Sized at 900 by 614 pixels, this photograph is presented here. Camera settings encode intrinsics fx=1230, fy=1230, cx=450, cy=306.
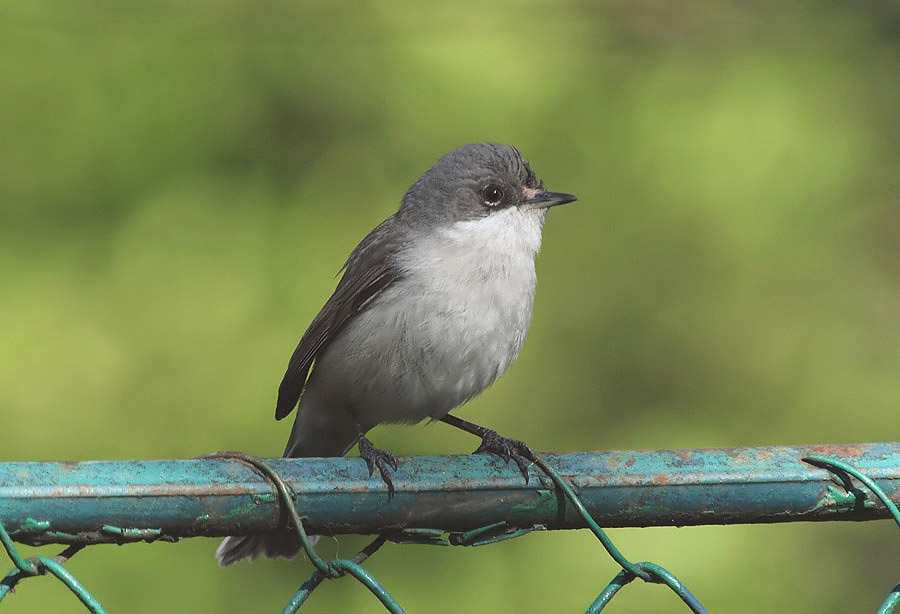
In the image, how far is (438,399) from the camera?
382 cm

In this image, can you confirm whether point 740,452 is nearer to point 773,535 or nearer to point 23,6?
point 773,535

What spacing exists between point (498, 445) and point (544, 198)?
953 mm

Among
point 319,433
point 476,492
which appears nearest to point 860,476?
point 476,492

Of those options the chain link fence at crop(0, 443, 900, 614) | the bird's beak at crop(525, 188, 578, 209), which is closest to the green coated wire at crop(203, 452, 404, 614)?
the chain link fence at crop(0, 443, 900, 614)

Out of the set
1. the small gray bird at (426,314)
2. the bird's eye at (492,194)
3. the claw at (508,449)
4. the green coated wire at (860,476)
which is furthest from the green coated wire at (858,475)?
the bird's eye at (492,194)

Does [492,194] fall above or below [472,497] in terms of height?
above

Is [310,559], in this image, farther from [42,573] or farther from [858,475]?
[858,475]

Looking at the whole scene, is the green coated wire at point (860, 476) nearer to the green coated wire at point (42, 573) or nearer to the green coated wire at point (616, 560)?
the green coated wire at point (616, 560)

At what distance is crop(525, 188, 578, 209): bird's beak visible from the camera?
3959 mm

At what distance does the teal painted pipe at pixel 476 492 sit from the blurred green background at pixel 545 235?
69.5 inches

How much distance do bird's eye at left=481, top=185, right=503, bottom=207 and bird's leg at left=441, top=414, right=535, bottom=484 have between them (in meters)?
0.73

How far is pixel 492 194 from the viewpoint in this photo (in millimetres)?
4090

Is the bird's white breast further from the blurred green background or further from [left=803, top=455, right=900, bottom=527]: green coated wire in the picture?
Answer: [left=803, top=455, right=900, bottom=527]: green coated wire

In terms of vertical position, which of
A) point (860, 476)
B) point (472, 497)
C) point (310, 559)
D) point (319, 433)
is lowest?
point (319, 433)
